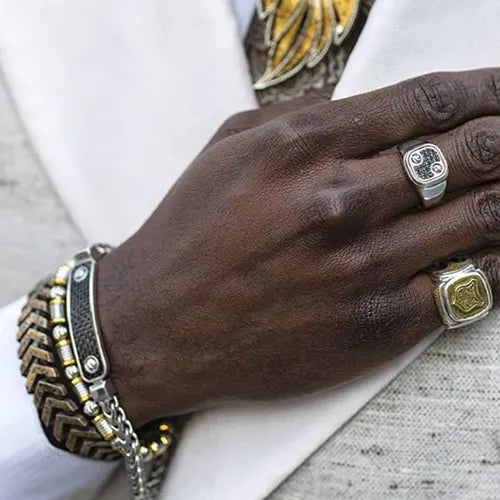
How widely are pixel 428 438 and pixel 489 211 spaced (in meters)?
0.21

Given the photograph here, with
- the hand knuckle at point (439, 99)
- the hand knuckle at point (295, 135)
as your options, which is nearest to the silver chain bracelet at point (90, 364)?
the hand knuckle at point (295, 135)

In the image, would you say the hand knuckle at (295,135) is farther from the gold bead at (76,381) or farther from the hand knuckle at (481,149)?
the gold bead at (76,381)

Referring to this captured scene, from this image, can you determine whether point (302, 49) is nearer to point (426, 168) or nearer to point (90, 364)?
point (426, 168)

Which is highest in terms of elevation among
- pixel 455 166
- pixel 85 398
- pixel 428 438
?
pixel 455 166

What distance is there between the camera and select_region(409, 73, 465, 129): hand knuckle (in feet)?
2.30

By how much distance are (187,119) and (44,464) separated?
39cm

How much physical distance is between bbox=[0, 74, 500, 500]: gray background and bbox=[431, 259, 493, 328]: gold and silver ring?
42mm

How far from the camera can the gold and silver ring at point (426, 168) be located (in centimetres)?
69

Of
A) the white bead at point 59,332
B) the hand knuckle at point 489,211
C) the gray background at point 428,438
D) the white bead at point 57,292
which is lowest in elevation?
the gray background at point 428,438

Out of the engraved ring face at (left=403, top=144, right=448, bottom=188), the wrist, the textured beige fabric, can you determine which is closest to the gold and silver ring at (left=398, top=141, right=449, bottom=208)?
the engraved ring face at (left=403, top=144, right=448, bottom=188)

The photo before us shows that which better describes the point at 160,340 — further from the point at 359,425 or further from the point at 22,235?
the point at 22,235

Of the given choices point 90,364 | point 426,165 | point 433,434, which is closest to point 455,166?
point 426,165

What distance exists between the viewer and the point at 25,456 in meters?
0.84

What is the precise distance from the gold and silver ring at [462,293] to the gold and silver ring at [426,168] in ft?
0.21
